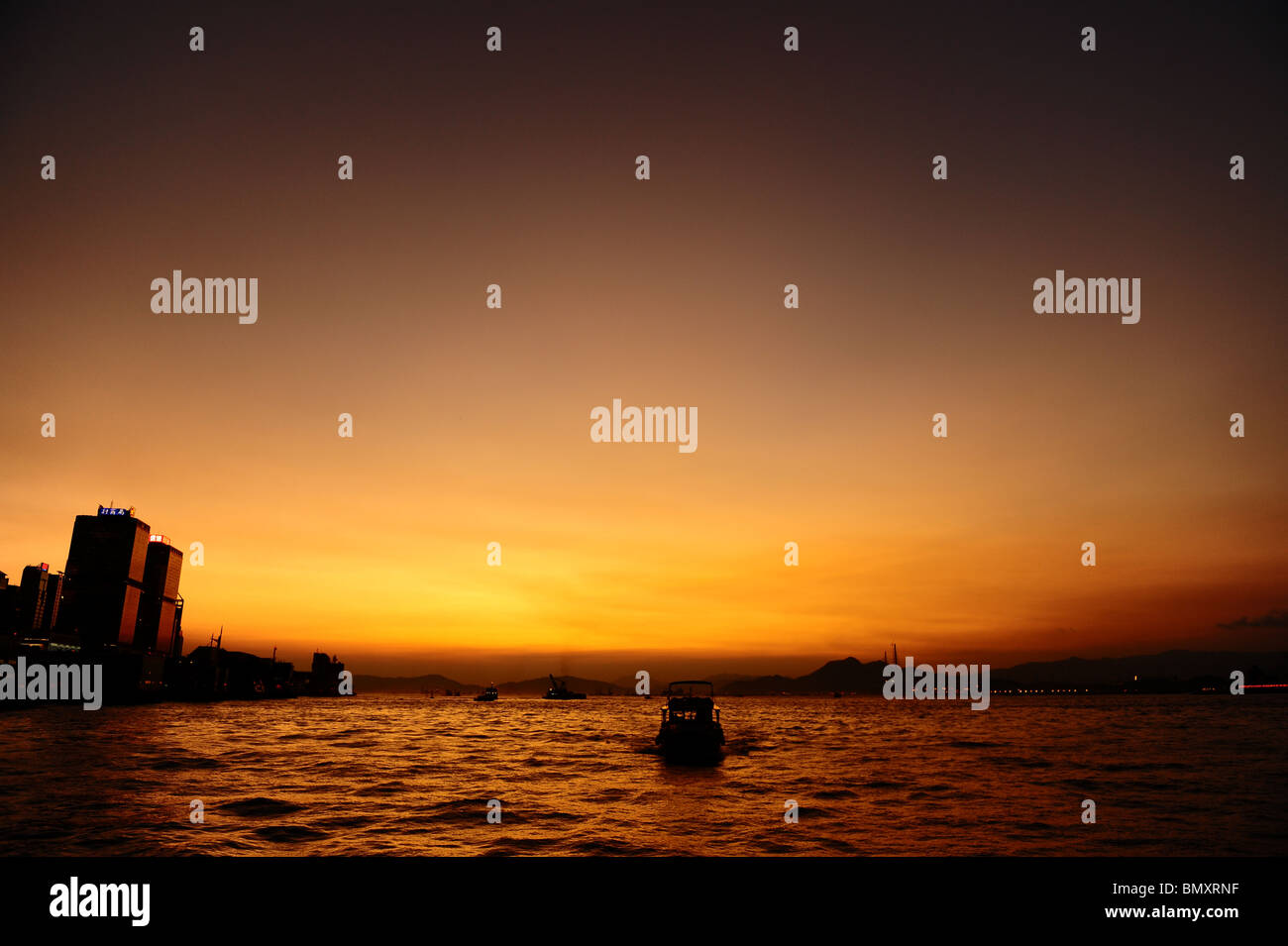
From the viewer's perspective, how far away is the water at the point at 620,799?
88.6ft

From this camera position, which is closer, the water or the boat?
the water

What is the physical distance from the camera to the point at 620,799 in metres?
38.4

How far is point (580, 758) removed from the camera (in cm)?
6112

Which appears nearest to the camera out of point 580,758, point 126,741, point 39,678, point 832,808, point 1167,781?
point 832,808

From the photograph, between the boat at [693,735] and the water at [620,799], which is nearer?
the water at [620,799]

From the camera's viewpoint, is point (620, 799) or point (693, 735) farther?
point (693, 735)

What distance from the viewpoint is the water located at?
27.0 meters

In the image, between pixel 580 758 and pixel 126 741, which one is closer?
pixel 580 758
